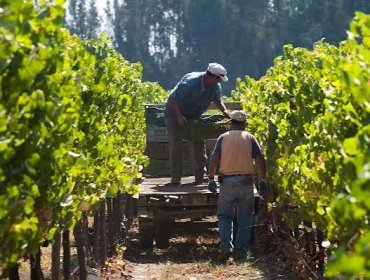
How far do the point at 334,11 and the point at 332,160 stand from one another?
82209 mm

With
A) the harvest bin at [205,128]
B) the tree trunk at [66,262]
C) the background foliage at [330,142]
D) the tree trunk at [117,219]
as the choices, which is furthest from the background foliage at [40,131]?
the harvest bin at [205,128]

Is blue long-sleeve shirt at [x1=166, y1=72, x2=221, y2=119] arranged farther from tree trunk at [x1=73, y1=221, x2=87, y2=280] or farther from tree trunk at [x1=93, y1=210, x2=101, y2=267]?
tree trunk at [x1=73, y1=221, x2=87, y2=280]

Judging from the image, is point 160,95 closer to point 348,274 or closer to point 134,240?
point 134,240

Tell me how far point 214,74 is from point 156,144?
301cm

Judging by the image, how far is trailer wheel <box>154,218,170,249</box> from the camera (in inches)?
473

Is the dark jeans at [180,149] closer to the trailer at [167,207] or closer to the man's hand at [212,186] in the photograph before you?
the trailer at [167,207]

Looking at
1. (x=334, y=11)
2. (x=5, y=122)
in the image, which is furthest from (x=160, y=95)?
(x=334, y=11)

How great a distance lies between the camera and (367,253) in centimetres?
264

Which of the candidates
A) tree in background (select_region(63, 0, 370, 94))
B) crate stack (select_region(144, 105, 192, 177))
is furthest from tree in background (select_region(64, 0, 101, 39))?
crate stack (select_region(144, 105, 192, 177))

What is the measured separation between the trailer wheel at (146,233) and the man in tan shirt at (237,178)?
1469 millimetres

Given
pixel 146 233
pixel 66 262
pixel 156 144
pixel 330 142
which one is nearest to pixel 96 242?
pixel 66 262

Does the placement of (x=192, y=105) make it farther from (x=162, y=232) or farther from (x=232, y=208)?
(x=232, y=208)

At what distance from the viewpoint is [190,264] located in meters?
11.4

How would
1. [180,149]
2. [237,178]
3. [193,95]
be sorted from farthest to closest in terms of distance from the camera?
1. [180,149]
2. [193,95]
3. [237,178]
